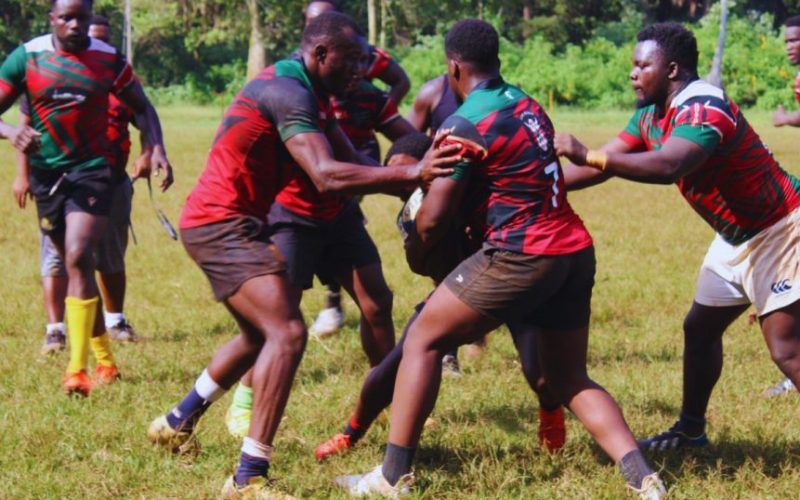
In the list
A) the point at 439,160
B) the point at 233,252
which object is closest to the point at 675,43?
the point at 439,160

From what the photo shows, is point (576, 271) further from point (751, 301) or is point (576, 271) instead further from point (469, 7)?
point (469, 7)

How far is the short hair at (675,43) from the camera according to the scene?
5125 mm

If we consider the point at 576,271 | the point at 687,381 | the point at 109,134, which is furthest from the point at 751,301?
the point at 109,134

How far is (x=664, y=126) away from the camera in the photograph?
5.20 meters

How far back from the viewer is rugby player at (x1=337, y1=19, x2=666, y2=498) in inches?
182

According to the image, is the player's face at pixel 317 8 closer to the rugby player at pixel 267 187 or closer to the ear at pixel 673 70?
the rugby player at pixel 267 187

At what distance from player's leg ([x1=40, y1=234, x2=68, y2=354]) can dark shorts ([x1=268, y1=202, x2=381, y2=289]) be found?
2.28 meters

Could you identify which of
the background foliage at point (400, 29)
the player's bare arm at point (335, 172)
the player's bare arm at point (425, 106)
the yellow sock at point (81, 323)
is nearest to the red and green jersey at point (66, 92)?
the yellow sock at point (81, 323)

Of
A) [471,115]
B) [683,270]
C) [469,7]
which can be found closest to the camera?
[471,115]

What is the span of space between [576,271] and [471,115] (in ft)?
2.58

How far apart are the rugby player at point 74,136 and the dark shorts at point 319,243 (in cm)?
123

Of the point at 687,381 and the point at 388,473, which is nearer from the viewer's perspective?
the point at 388,473

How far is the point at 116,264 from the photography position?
866 centimetres

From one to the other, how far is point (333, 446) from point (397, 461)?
0.85 m
